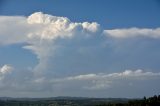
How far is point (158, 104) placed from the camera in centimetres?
19650

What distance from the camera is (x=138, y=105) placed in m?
198

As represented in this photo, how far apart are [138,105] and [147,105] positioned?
4.12 meters

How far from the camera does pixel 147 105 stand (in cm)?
19638

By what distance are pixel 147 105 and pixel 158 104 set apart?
502 centimetres

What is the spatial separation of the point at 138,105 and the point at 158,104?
→ 899cm
